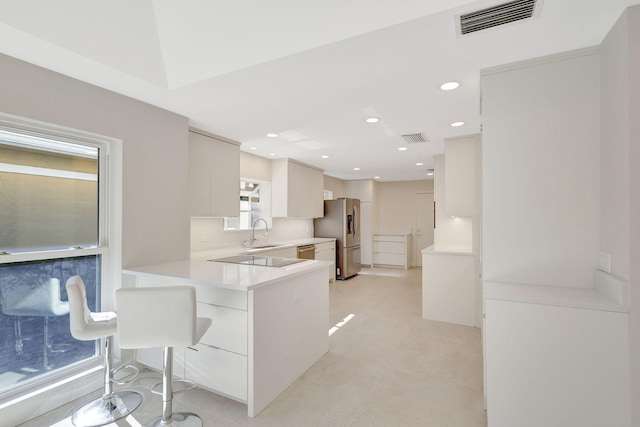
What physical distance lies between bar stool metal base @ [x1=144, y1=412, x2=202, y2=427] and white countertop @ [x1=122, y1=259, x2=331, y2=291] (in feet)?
2.89

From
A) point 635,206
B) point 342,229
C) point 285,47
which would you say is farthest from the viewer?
point 342,229

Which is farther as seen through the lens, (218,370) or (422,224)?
(422,224)

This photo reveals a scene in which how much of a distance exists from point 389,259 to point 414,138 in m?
4.71

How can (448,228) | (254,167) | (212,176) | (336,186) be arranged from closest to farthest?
(212,176), (448,228), (254,167), (336,186)

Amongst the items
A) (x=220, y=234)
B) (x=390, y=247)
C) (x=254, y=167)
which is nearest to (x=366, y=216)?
(x=390, y=247)

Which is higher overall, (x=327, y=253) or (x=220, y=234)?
(x=220, y=234)

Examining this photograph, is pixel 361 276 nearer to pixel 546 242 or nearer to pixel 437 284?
pixel 437 284

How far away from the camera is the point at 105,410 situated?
2049 millimetres

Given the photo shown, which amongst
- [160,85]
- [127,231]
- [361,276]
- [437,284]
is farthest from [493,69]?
[361,276]

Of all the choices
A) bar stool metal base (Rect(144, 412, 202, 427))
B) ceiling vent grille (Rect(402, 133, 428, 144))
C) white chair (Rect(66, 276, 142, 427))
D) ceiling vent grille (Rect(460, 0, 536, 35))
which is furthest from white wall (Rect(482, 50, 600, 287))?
white chair (Rect(66, 276, 142, 427))

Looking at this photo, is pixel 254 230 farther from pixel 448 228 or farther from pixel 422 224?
pixel 422 224

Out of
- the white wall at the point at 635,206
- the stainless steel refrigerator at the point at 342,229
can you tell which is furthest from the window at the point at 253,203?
the white wall at the point at 635,206

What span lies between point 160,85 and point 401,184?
7.30 meters

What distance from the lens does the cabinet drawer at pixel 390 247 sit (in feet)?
25.8
